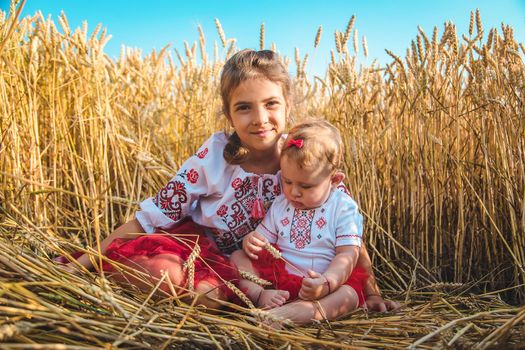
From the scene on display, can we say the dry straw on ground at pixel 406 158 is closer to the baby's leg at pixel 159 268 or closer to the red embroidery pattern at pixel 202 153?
the baby's leg at pixel 159 268

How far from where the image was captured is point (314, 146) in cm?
151

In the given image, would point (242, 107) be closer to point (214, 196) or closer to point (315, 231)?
point (214, 196)

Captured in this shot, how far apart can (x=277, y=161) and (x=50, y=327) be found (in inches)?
39.3

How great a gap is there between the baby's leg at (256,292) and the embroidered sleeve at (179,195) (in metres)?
0.26

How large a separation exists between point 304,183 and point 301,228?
0.16 meters

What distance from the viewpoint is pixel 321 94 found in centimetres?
296

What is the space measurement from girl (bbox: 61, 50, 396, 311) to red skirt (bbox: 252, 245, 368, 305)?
0.08m

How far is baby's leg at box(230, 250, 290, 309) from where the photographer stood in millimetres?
1376

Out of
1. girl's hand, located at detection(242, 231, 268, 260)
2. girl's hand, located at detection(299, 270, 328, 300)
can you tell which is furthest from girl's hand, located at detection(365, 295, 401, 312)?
girl's hand, located at detection(242, 231, 268, 260)

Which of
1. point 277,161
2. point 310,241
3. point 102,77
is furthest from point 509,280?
point 102,77

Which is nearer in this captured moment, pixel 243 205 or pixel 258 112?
pixel 258 112

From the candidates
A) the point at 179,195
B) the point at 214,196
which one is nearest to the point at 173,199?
the point at 179,195

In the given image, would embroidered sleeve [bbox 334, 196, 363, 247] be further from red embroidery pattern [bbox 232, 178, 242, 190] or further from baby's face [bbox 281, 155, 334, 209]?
red embroidery pattern [bbox 232, 178, 242, 190]

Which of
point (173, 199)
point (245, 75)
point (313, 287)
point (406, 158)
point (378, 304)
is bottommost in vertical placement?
point (378, 304)
